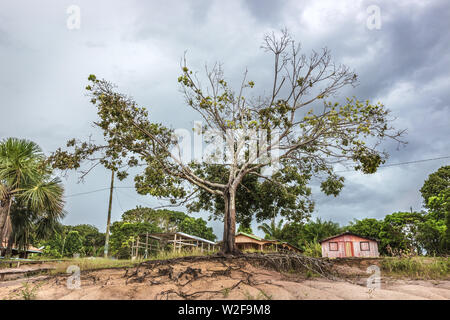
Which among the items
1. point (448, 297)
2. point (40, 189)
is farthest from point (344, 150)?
point (40, 189)

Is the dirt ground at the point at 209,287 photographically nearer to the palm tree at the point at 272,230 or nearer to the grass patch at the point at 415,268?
the grass patch at the point at 415,268

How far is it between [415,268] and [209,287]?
580 cm

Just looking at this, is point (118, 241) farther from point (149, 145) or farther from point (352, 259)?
point (352, 259)

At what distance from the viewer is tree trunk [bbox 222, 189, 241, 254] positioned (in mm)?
8844

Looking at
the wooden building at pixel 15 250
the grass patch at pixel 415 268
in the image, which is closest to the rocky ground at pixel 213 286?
the grass patch at pixel 415 268

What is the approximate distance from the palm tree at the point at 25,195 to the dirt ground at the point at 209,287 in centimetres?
987

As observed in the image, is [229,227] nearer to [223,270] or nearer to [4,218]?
[223,270]

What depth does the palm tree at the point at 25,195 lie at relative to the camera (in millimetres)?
14531

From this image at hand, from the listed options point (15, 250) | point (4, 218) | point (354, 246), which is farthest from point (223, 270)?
point (15, 250)

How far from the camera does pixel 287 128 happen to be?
948 cm

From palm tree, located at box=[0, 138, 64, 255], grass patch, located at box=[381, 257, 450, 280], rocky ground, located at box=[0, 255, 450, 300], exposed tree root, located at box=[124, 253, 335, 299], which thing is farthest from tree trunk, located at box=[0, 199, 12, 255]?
grass patch, located at box=[381, 257, 450, 280]

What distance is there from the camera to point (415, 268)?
7.71 meters

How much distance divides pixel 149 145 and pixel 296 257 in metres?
5.84

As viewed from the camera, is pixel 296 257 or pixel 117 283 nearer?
pixel 117 283
